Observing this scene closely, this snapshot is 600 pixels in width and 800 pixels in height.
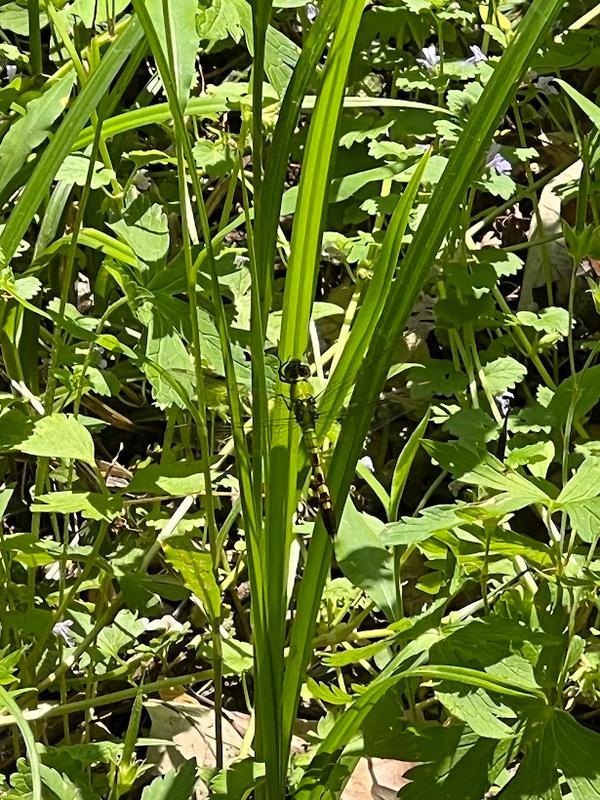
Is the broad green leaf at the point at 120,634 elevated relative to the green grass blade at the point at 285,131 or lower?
lower

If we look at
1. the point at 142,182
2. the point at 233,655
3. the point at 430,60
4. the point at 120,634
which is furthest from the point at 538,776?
the point at 430,60

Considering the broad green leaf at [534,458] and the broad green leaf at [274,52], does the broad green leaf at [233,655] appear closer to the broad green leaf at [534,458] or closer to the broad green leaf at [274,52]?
the broad green leaf at [534,458]

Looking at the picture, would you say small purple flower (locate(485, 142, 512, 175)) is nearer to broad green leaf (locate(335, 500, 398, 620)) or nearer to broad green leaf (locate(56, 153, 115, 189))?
broad green leaf (locate(56, 153, 115, 189))

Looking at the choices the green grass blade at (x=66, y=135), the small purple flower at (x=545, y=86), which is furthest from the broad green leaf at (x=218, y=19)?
the small purple flower at (x=545, y=86)

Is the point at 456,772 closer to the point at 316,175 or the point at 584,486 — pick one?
the point at 584,486

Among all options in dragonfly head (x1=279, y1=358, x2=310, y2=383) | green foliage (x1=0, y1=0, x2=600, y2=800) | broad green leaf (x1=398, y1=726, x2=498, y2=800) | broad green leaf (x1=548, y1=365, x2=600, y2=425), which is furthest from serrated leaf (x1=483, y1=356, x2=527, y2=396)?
broad green leaf (x1=398, y1=726, x2=498, y2=800)

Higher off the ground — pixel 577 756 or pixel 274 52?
pixel 274 52

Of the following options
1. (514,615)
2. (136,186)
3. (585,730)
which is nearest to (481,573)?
(514,615)
